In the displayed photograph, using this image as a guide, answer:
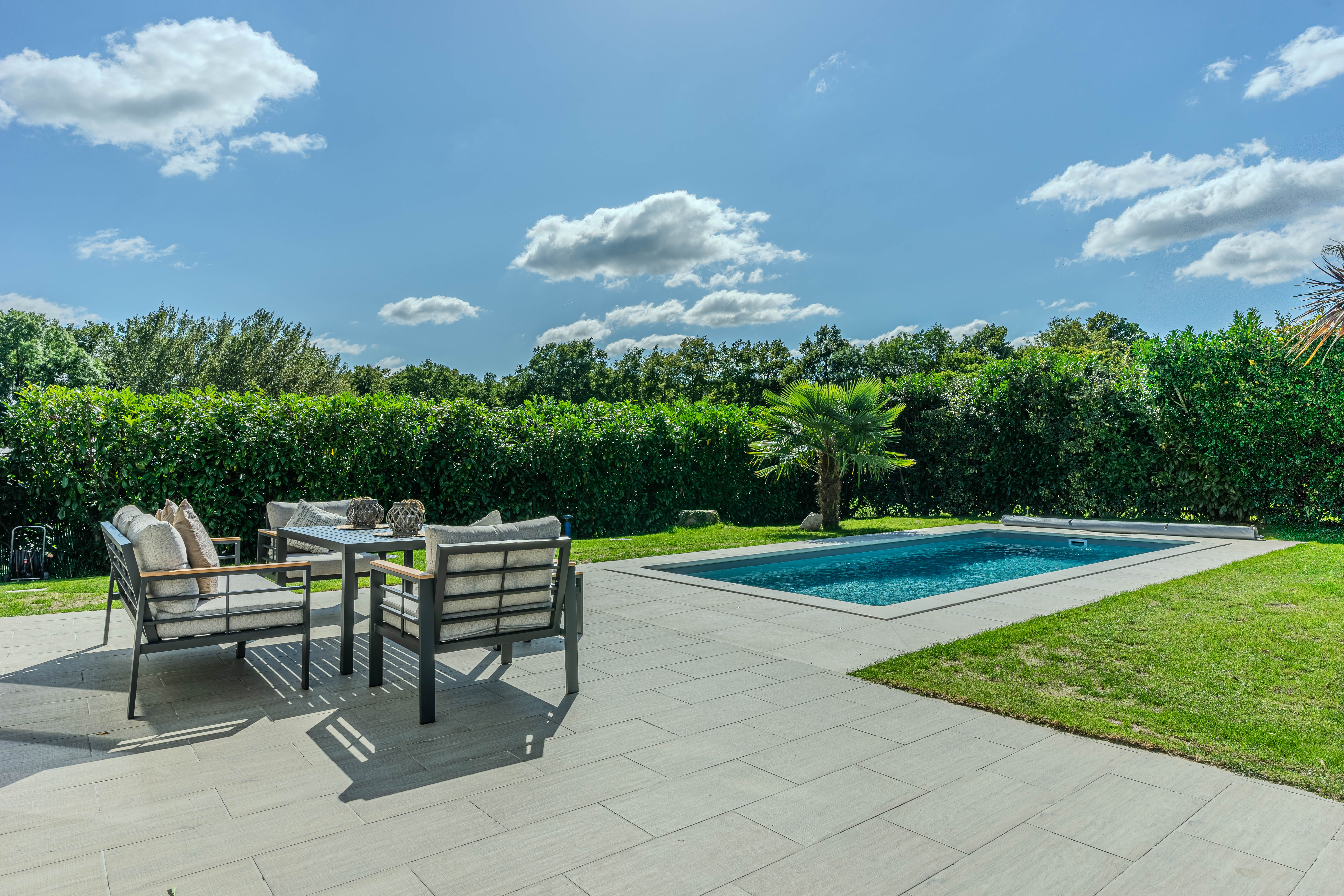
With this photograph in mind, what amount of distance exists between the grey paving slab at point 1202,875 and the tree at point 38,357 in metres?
43.6

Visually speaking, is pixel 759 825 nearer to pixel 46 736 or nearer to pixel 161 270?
pixel 46 736

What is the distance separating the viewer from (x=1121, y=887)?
197 cm

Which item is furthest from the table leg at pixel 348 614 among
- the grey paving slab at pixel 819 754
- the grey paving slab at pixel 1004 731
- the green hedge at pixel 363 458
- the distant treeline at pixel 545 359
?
the distant treeline at pixel 545 359

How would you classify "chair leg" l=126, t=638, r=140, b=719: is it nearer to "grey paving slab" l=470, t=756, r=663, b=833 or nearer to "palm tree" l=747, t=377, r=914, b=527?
"grey paving slab" l=470, t=756, r=663, b=833

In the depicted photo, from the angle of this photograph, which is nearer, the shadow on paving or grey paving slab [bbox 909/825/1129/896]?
grey paving slab [bbox 909/825/1129/896]

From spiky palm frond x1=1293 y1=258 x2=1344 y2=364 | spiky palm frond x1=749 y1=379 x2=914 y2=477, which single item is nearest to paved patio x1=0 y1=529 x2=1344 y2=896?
spiky palm frond x1=749 y1=379 x2=914 y2=477

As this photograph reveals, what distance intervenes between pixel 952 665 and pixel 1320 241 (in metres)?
9.57

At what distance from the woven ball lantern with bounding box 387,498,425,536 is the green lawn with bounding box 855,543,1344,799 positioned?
120 inches

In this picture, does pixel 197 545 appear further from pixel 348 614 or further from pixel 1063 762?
pixel 1063 762

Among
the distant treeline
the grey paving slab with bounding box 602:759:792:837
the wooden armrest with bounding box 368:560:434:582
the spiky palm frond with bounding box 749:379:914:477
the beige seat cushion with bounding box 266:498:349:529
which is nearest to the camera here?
the grey paving slab with bounding box 602:759:792:837

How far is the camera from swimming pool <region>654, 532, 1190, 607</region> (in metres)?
8.18

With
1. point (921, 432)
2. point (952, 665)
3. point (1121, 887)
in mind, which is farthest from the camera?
point (921, 432)

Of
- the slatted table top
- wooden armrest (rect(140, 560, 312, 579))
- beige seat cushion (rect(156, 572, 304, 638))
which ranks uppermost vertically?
the slatted table top

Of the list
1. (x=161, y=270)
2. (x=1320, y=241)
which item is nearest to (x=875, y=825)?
(x=1320, y=241)
